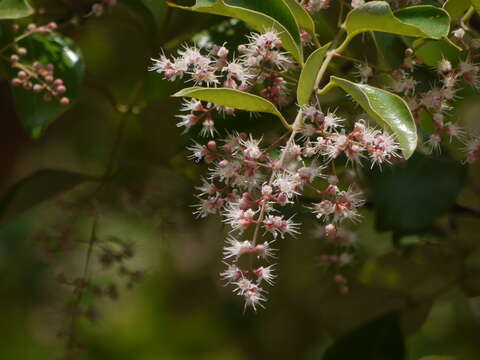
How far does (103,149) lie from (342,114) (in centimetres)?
106

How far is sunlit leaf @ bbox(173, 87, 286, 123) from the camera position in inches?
30.7

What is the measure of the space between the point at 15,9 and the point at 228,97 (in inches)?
15.0

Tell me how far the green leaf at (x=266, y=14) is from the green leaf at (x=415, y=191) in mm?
424

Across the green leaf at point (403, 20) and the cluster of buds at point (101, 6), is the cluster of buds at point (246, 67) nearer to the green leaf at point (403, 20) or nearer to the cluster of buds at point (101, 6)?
the green leaf at point (403, 20)

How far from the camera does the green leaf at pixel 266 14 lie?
33.6 inches

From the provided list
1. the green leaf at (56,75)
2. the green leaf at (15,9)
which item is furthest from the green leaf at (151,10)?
the green leaf at (15,9)

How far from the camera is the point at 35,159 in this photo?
94.6 inches

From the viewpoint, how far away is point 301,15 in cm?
90

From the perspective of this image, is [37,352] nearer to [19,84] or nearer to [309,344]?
[309,344]

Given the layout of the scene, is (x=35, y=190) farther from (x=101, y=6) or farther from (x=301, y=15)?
(x=301, y=15)

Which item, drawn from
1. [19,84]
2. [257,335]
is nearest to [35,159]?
[257,335]

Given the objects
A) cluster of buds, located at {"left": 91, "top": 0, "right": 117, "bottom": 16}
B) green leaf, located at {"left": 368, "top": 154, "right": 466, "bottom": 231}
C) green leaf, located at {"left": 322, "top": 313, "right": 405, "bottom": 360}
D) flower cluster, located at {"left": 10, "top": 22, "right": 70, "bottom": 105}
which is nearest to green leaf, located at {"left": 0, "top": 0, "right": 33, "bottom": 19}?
flower cluster, located at {"left": 10, "top": 22, "right": 70, "bottom": 105}

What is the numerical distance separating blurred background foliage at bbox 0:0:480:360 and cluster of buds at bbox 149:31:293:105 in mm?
142

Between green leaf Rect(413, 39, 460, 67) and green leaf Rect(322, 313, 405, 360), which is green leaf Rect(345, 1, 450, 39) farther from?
green leaf Rect(322, 313, 405, 360)
